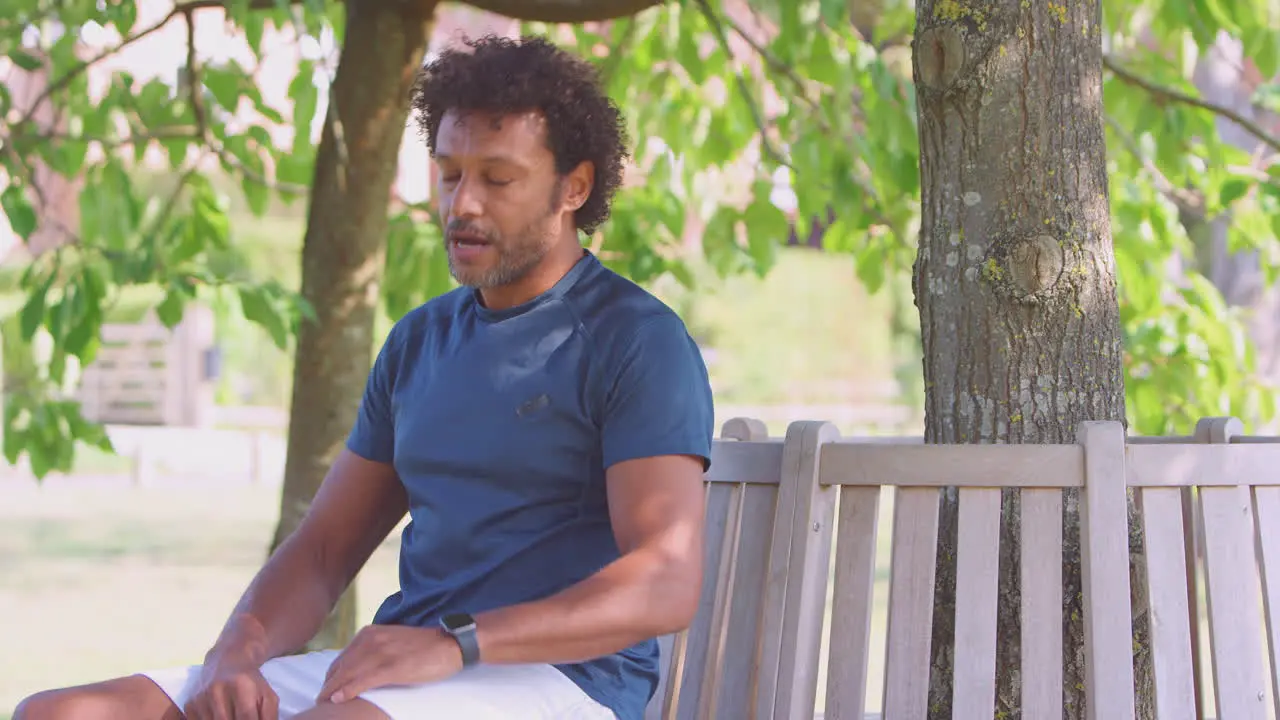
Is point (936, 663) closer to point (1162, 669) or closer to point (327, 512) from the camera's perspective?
point (1162, 669)

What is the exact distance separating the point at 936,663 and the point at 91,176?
9.82ft

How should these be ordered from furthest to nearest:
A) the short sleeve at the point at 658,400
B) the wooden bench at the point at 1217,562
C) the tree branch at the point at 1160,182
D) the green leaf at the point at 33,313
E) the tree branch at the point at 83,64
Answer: the tree branch at the point at 1160,182, the tree branch at the point at 83,64, the green leaf at the point at 33,313, the wooden bench at the point at 1217,562, the short sleeve at the point at 658,400

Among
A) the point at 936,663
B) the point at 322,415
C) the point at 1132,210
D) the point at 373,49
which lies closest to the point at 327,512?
the point at 936,663

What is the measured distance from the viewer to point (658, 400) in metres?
2.26

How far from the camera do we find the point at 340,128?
4262mm

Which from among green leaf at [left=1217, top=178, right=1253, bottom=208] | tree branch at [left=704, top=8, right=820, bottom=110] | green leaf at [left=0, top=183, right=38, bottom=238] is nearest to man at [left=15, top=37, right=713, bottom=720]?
green leaf at [left=0, top=183, right=38, bottom=238]

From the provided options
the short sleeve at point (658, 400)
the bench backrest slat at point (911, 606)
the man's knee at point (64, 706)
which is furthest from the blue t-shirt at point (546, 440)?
the man's knee at point (64, 706)

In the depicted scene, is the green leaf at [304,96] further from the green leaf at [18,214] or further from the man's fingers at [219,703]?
the man's fingers at [219,703]

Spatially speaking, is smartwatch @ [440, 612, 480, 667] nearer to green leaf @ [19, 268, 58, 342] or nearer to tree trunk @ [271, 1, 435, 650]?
green leaf @ [19, 268, 58, 342]

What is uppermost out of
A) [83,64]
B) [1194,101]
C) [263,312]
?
Answer: [1194,101]

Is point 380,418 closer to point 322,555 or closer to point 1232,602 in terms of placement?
point 322,555

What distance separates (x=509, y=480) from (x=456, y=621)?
11.0 inches

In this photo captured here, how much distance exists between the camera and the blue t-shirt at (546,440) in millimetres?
2297

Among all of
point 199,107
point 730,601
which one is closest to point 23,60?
point 199,107
